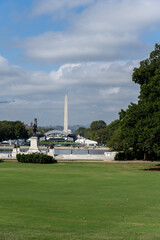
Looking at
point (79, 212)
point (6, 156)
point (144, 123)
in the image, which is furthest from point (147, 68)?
point (79, 212)

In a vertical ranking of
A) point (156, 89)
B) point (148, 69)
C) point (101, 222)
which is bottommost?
point (101, 222)

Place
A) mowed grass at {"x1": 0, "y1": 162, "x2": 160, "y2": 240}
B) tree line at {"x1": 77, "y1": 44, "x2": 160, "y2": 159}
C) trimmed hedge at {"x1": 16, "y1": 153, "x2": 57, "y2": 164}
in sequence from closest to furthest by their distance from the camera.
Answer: mowed grass at {"x1": 0, "y1": 162, "x2": 160, "y2": 240} < tree line at {"x1": 77, "y1": 44, "x2": 160, "y2": 159} < trimmed hedge at {"x1": 16, "y1": 153, "x2": 57, "y2": 164}

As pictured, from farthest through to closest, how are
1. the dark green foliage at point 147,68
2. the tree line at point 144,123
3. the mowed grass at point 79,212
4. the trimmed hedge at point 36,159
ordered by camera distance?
1. the dark green foliage at point 147,68
2. the trimmed hedge at point 36,159
3. the tree line at point 144,123
4. the mowed grass at point 79,212

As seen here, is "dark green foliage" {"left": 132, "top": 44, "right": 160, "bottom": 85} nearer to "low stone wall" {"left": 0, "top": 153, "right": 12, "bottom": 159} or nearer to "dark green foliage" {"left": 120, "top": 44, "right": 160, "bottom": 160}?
"dark green foliage" {"left": 120, "top": 44, "right": 160, "bottom": 160}

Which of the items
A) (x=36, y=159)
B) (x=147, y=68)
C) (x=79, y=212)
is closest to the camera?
(x=79, y=212)

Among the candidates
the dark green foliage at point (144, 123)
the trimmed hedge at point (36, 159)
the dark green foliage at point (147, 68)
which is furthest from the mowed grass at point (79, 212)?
the dark green foliage at point (147, 68)

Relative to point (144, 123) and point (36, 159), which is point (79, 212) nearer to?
point (144, 123)

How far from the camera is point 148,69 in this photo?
72.2m

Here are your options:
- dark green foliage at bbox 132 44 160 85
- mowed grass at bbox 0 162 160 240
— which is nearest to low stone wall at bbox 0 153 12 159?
dark green foliage at bbox 132 44 160 85

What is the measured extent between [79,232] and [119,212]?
221 inches

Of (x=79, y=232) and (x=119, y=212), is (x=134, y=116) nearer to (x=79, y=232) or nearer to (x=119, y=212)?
(x=119, y=212)

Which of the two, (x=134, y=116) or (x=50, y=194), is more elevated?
(x=134, y=116)

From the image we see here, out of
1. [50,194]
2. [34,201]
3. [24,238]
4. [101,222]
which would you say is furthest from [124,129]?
[24,238]

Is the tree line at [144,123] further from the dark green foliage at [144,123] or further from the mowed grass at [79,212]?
the mowed grass at [79,212]
